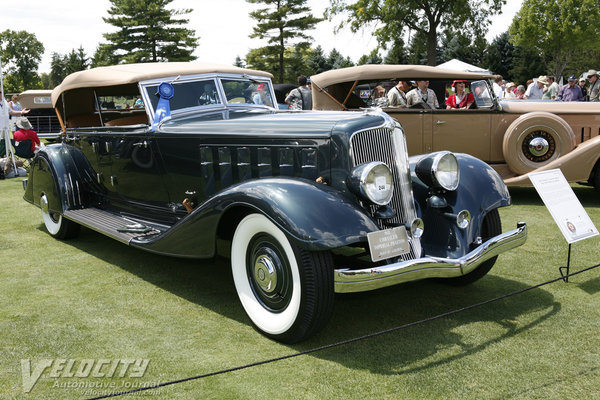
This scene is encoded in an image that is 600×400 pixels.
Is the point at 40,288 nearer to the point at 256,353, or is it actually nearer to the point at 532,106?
the point at 256,353

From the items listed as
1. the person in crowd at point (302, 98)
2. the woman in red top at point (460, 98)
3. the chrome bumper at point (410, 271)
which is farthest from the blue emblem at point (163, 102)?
the person in crowd at point (302, 98)

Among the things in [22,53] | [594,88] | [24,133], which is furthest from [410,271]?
[22,53]

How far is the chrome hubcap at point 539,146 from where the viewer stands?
7613 millimetres

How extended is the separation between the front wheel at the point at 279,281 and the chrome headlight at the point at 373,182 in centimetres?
52

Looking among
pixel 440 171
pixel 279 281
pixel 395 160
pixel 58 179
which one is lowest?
pixel 279 281

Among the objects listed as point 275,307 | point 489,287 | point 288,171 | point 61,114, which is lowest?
point 489,287

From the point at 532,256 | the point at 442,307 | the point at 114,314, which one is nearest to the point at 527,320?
the point at 442,307

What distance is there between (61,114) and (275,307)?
4539 mm

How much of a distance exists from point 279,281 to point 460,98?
6319 millimetres

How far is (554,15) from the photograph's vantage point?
113ft

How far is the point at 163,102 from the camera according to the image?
481 cm

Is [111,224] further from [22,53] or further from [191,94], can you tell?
[22,53]

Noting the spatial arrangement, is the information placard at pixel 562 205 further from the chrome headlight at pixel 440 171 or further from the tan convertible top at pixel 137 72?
the tan convertible top at pixel 137 72

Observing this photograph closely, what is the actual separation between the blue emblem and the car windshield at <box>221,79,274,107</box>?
0.56 meters
